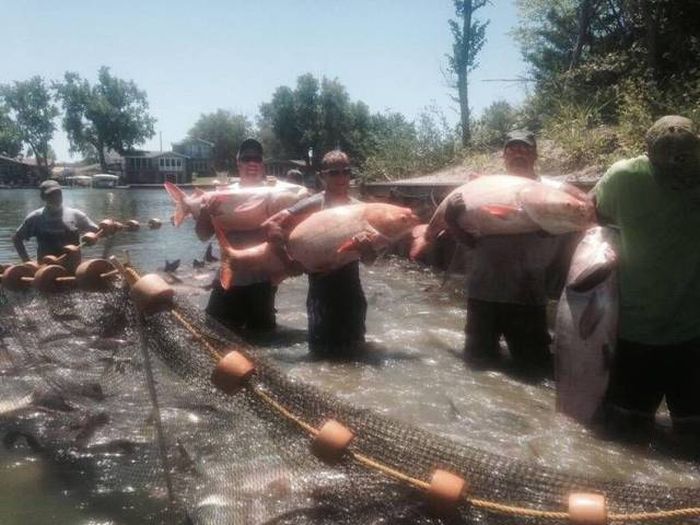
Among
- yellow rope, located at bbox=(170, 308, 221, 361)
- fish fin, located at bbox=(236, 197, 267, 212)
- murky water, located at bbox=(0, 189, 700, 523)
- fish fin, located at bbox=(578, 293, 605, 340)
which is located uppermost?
fish fin, located at bbox=(236, 197, 267, 212)

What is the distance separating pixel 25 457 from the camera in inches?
171

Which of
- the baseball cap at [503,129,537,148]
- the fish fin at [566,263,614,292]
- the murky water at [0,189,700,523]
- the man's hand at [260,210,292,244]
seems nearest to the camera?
the fish fin at [566,263,614,292]

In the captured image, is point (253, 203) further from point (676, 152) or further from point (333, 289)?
point (676, 152)

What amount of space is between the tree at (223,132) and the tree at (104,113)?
1036cm

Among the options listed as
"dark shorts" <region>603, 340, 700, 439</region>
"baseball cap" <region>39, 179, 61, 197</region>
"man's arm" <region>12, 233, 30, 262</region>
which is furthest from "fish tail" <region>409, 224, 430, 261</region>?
"man's arm" <region>12, 233, 30, 262</region>

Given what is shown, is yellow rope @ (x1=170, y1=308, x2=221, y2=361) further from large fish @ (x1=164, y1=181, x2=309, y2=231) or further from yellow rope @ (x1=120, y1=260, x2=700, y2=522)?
large fish @ (x1=164, y1=181, x2=309, y2=231)

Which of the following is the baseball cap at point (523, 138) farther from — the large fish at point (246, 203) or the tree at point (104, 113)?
the tree at point (104, 113)

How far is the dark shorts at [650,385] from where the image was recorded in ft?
13.0

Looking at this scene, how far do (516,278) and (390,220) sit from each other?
1193 millimetres

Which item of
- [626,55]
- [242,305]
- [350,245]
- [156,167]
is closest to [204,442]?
[350,245]

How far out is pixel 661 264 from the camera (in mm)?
3881

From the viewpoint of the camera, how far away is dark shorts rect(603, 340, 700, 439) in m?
3.98

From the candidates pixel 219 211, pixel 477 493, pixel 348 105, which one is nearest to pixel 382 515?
pixel 477 493

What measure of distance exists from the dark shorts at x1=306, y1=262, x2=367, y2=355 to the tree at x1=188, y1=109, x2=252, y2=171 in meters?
97.3
